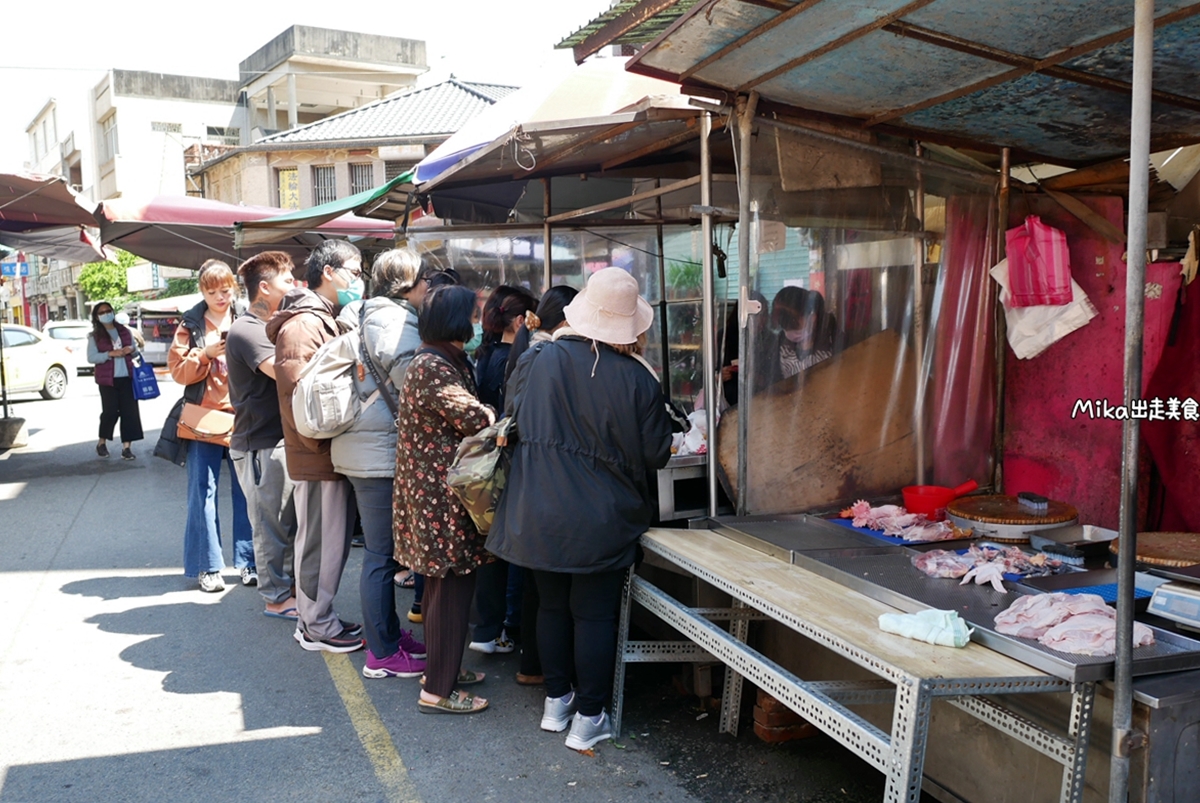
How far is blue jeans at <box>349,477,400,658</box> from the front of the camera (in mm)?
4020

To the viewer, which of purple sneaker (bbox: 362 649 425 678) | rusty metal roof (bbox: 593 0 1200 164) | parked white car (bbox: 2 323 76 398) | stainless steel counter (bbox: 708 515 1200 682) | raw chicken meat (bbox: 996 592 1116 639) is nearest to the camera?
stainless steel counter (bbox: 708 515 1200 682)

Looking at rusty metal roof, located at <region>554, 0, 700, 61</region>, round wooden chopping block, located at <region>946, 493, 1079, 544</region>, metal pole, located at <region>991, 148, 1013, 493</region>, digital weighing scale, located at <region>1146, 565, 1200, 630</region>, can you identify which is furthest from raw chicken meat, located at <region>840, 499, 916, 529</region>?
rusty metal roof, located at <region>554, 0, 700, 61</region>

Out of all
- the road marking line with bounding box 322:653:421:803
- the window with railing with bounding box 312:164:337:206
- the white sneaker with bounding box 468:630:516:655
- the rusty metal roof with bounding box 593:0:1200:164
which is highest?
the window with railing with bounding box 312:164:337:206

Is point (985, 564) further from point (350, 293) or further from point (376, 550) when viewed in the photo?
point (350, 293)

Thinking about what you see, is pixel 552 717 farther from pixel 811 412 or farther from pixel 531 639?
pixel 811 412

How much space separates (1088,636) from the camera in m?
2.34

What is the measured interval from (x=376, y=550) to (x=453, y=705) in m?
0.77

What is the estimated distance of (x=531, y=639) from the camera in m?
4.04

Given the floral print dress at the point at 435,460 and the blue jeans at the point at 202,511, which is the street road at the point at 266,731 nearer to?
the blue jeans at the point at 202,511

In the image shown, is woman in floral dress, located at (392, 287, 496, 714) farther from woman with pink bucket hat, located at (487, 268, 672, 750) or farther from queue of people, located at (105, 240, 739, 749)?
woman with pink bucket hat, located at (487, 268, 672, 750)

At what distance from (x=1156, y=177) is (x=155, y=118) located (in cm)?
4332

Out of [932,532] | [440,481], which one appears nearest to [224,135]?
[440,481]

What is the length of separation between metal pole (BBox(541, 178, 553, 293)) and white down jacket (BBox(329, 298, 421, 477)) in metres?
2.26

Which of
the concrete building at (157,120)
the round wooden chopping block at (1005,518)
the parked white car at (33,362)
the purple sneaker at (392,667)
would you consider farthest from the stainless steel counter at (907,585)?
the concrete building at (157,120)
